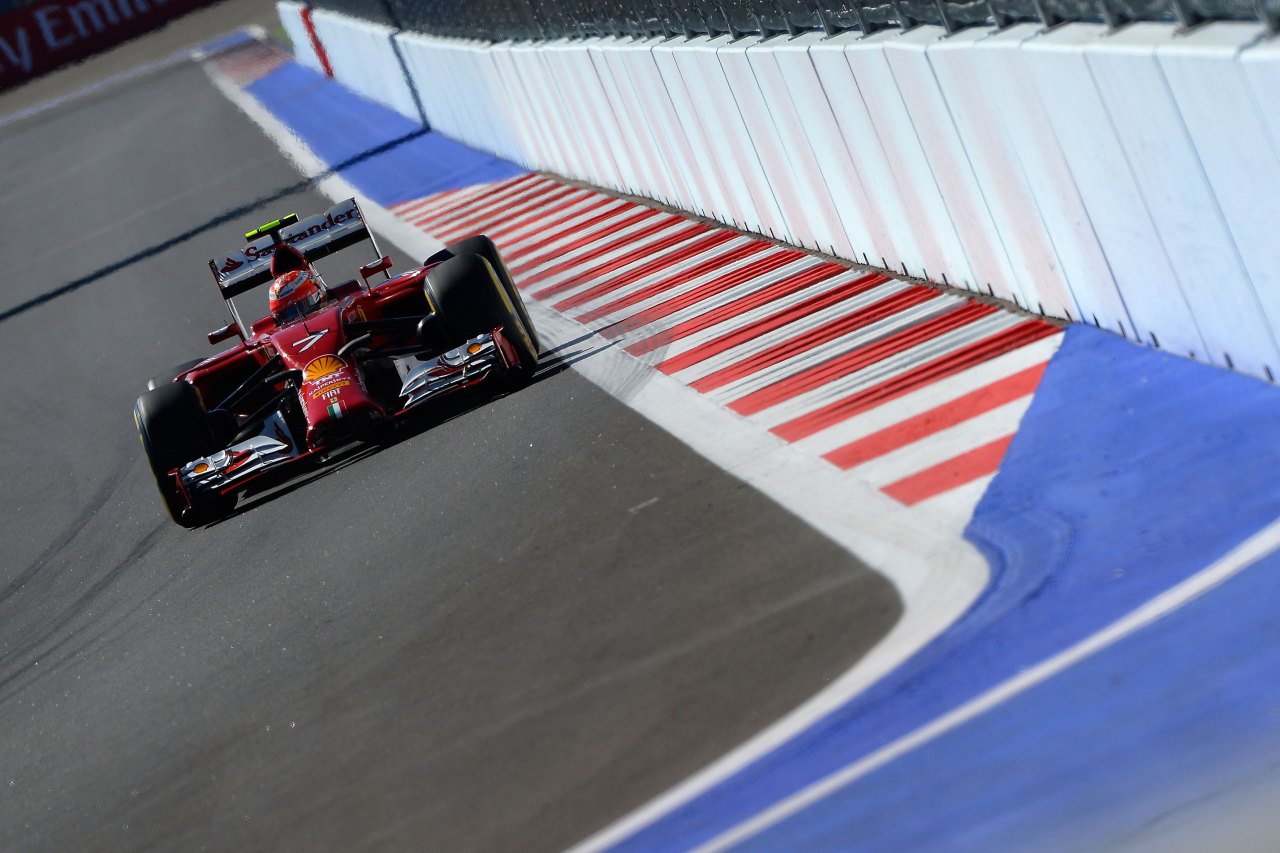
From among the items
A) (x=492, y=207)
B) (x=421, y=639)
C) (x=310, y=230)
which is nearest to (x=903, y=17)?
(x=421, y=639)

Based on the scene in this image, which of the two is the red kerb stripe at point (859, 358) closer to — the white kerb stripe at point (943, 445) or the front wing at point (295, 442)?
the white kerb stripe at point (943, 445)

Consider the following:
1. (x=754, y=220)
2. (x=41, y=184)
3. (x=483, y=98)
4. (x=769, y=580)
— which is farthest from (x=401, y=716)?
(x=41, y=184)

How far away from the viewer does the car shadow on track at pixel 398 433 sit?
10522 mm

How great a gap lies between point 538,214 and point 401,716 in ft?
36.0

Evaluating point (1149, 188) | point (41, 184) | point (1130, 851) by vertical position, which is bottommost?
point (1130, 851)

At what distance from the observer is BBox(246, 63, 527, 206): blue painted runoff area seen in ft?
70.8

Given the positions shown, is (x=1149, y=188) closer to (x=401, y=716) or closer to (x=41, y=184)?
(x=401, y=716)

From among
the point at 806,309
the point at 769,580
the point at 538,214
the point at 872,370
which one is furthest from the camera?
the point at 538,214

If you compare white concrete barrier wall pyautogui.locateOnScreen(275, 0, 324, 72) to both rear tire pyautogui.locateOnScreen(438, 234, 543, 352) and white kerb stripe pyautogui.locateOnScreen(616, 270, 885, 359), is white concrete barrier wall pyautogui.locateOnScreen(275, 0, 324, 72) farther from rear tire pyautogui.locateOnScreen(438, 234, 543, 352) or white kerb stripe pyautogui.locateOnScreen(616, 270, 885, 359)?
white kerb stripe pyautogui.locateOnScreen(616, 270, 885, 359)

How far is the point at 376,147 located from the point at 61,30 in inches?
1602

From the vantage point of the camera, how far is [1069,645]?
523 centimetres

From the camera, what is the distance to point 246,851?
6.03 meters

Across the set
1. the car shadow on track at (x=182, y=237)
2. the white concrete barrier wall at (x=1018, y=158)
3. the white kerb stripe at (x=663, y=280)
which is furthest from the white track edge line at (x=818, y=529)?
the car shadow on track at (x=182, y=237)

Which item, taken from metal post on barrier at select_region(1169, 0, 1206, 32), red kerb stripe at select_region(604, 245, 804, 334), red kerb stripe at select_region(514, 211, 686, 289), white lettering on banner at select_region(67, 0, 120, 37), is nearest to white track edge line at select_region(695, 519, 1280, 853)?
metal post on barrier at select_region(1169, 0, 1206, 32)
